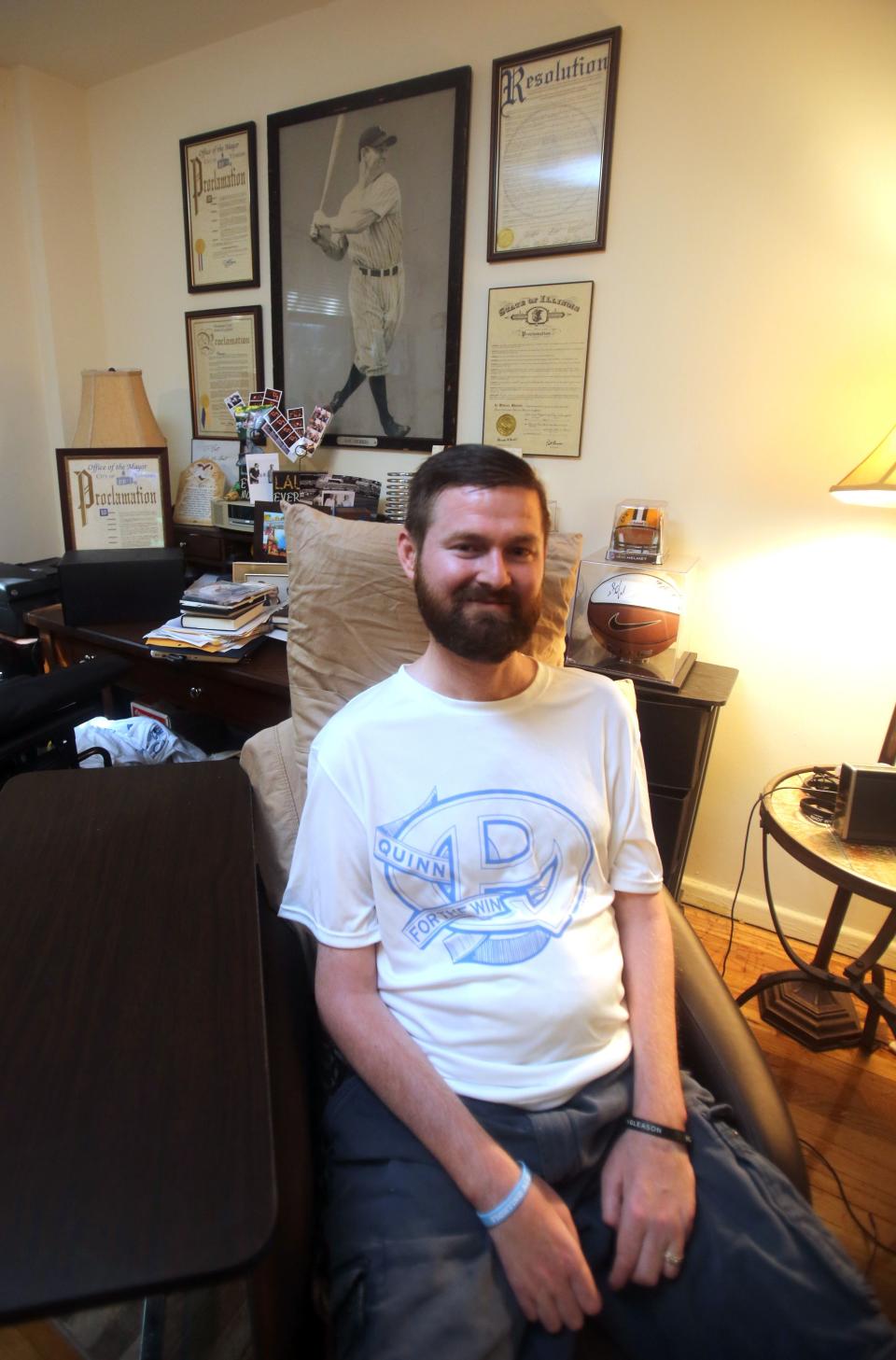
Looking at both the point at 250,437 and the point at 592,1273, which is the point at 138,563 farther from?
the point at 592,1273

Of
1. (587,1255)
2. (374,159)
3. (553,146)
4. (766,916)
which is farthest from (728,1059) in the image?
(374,159)

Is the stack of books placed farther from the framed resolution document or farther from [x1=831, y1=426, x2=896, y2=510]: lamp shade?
[x1=831, y1=426, x2=896, y2=510]: lamp shade

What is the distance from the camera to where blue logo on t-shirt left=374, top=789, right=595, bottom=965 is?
84 centimetres

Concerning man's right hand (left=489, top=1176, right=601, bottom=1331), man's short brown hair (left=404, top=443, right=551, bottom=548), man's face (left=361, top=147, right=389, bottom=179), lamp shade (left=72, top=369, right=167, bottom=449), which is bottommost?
man's right hand (left=489, top=1176, right=601, bottom=1331)

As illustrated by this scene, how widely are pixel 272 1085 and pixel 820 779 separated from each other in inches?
48.5

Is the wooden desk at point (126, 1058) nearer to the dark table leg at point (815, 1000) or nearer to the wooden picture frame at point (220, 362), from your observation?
the dark table leg at point (815, 1000)

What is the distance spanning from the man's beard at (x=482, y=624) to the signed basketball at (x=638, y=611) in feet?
2.01

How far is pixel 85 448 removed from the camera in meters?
2.12

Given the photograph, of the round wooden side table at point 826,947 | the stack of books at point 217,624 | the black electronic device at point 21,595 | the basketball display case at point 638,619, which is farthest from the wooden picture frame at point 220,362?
the round wooden side table at point 826,947

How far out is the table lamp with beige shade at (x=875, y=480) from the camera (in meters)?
1.21

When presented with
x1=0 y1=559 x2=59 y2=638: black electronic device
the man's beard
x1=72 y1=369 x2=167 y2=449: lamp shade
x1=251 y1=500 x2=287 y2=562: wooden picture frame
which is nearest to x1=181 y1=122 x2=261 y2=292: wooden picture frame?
x1=72 y1=369 x2=167 y2=449: lamp shade

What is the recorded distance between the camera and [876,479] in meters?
1.22

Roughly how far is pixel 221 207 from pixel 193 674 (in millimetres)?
1613

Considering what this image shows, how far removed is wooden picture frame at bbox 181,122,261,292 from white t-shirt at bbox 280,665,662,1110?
1.93 meters
